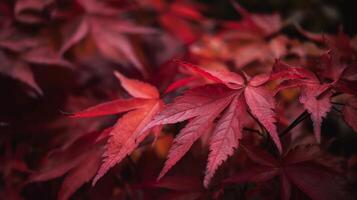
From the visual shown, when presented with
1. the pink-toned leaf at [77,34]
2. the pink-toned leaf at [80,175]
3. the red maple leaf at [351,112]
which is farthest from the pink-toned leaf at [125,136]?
the pink-toned leaf at [77,34]

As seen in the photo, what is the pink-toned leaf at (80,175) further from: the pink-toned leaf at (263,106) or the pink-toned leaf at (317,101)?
the pink-toned leaf at (317,101)

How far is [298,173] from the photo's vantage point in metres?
0.81

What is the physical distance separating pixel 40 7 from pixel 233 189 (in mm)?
924

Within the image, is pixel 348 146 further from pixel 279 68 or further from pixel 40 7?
pixel 40 7

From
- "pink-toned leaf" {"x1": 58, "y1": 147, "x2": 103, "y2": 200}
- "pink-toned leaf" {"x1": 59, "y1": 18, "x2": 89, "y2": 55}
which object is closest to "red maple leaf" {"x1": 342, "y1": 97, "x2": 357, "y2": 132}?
"pink-toned leaf" {"x1": 58, "y1": 147, "x2": 103, "y2": 200}

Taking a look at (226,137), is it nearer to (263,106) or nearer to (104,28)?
(263,106)

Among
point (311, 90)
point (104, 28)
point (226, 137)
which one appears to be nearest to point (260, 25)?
point (104, 28)

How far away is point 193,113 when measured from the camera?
2.50 ft

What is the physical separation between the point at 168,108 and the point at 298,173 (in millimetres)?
320

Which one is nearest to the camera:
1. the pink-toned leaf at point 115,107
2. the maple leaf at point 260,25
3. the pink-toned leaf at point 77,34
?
the pink-toned leaf at point 115,107

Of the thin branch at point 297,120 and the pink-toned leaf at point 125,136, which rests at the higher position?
the thin branch at point 297,120

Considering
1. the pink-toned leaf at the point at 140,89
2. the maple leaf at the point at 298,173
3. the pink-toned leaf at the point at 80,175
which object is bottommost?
the pink-toned leaf at the point at 80,175

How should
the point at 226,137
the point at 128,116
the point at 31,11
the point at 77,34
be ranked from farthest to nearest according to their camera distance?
1. the point at 31,11
2. the point at 77,34
3. the point at 128,116
4. the point at 226,137

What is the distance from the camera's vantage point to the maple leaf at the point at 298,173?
777mm
